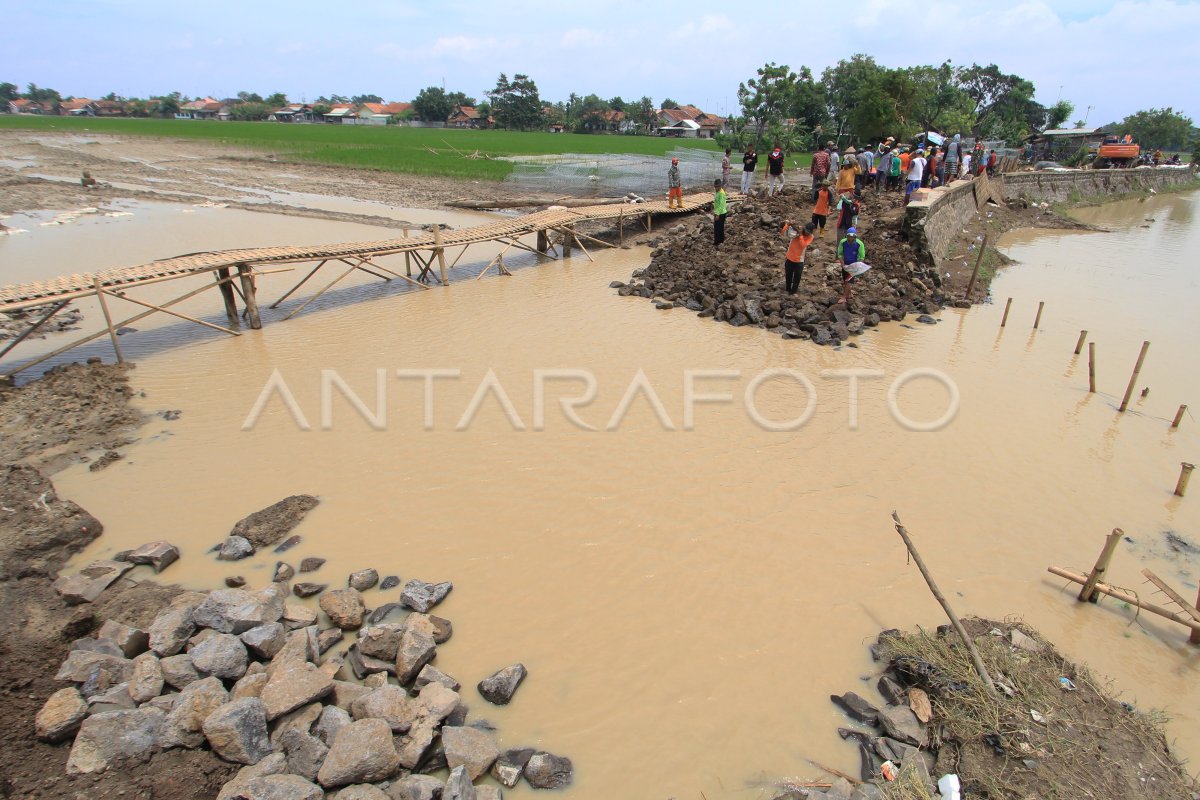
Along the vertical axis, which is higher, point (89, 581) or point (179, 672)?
point (179, 672)

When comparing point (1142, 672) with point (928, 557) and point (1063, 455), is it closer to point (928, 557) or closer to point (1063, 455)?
point (928, 557)

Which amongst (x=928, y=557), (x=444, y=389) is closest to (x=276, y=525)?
(x=444, y=389)

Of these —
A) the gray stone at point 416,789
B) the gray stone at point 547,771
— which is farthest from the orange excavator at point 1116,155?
the gray stone at point 416,789

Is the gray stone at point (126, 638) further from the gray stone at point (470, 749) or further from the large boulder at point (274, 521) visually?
the gray stone at point (470, 749)

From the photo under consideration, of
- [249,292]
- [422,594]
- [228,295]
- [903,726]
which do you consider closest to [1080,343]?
[903,726]

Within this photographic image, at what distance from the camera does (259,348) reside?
1020 cm

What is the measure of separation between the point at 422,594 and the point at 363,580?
1.92 feet

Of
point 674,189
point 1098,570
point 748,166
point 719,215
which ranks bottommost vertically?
point 1098,570

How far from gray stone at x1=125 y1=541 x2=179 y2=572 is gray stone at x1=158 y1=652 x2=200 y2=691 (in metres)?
1.57

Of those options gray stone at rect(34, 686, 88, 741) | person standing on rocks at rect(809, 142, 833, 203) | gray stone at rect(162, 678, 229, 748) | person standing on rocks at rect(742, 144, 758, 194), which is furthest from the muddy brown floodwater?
person standing on rocks at rect(742, 144, 758, 194)

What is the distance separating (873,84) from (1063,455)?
101ft

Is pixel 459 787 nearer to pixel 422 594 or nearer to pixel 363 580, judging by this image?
pixel 422 594

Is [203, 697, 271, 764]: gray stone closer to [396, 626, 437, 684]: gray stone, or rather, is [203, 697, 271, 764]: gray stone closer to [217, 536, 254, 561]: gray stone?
[396, 626, 437, 684]: gray stone

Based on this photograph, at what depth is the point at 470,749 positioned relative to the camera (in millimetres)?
3719
